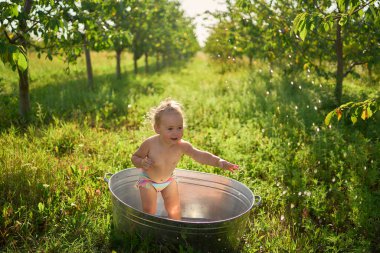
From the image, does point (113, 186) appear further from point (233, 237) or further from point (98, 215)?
point (233, 237)

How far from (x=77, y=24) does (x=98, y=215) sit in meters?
2.92

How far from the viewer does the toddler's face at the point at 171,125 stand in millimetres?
2732

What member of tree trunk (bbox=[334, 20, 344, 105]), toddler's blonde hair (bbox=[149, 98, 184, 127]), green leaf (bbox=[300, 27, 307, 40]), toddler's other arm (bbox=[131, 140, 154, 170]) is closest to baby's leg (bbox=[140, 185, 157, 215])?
toddler's other arm (bbox=[131, 140, 154, 170])

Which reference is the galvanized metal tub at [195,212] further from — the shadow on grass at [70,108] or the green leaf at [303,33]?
the shadow on grass at [70,108]

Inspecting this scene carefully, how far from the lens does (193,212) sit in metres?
3.48

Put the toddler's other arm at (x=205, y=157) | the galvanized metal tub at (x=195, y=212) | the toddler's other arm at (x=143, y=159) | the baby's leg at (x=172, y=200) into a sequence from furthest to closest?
the baby's leg at (x=172, y=200) → the toddler's other arm at (x=205, y=157) → the toddler's other arm at (x=143, y=159) → the galvanized metal tub at (x=195, y=212)

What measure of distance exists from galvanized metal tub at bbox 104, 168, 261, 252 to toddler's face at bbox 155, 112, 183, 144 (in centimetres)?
56

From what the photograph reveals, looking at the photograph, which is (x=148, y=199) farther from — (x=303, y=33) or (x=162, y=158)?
(x=303, y=33)

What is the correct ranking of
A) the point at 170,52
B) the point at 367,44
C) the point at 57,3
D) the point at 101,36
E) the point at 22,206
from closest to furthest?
the point at 22,206
the point at 57,3
the point at 101,36
the point at 367,44
the point at 170,52

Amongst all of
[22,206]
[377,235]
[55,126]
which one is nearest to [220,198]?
[377,235]

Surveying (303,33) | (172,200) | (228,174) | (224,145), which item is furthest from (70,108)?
(303,33)

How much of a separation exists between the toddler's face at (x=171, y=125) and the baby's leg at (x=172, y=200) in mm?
486

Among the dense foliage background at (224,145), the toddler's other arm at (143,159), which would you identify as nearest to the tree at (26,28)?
the dense foliage background at (224,145)

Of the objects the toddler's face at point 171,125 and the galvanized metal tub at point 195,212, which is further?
the toddler's face at point 171,125
